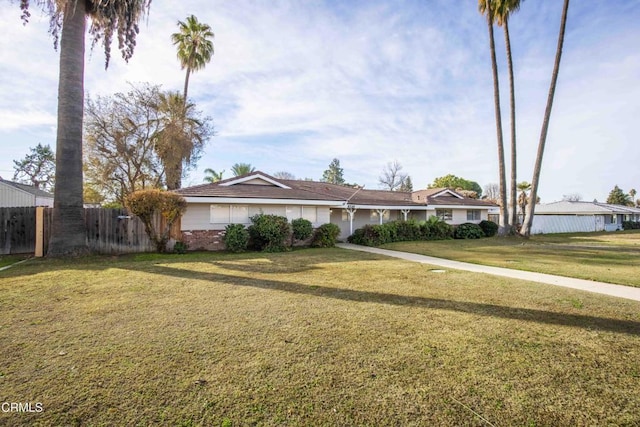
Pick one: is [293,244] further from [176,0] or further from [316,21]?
[176,0]

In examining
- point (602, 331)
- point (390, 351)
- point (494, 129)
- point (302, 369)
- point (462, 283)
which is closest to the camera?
point (302, 369)

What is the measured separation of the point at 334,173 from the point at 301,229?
155 feet

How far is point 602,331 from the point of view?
4.15 m

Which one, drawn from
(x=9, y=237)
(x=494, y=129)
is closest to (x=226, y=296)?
(x=9, y=237)

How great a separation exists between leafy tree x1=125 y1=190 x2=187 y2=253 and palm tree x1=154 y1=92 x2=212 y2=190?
30.0 ft

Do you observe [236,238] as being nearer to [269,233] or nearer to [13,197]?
[269,233]

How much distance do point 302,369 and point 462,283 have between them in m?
5.35

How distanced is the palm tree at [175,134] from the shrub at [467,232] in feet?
65.2

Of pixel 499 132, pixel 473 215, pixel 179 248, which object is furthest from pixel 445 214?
pixel 179 248

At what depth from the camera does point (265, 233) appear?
13453mm

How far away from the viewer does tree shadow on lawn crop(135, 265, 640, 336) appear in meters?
4.43

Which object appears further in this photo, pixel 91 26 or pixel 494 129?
pixel 494 129

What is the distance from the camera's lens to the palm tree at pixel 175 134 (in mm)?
20406

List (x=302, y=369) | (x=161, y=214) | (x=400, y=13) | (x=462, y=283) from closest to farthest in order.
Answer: (x=302, y=369)
(x=462, y=283)
(x=400, y=13)
(x=161, y=214)
